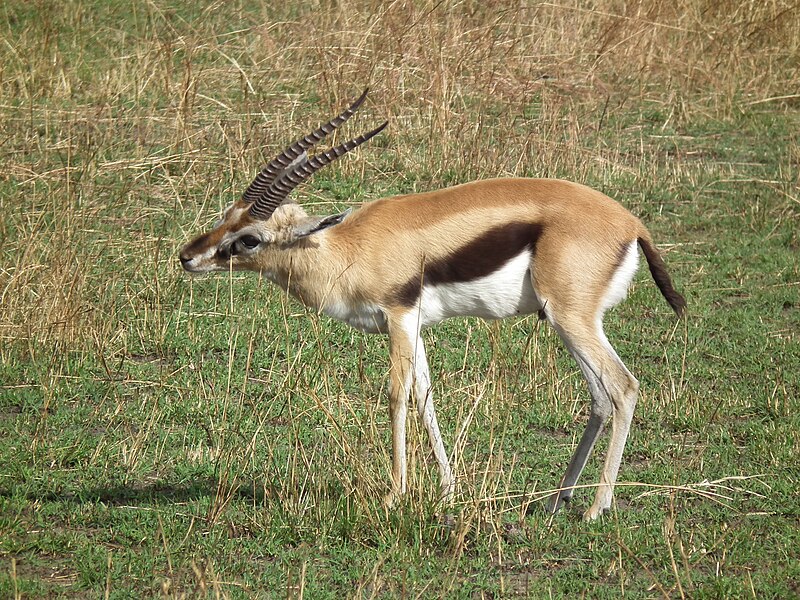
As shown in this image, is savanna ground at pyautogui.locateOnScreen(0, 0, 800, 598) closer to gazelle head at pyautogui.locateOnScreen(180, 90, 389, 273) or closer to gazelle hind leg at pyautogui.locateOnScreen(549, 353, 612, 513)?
gazelle hind leg at pyautogui.locateOnScreen(549, 353, 612, 513)

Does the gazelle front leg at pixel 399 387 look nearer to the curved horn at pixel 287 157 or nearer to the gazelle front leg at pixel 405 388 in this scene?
the gazelle front leg at pixel 405 388

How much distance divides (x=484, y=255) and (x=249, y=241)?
99 cm

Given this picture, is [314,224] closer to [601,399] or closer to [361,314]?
[361,314]

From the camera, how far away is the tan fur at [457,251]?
14.4 ft

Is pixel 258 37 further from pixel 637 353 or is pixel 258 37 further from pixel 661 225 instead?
pixel 637 353

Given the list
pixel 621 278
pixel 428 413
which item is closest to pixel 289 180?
pixel 428 413

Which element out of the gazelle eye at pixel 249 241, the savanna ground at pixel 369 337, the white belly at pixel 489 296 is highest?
the gazelle eye at pixel 249 241

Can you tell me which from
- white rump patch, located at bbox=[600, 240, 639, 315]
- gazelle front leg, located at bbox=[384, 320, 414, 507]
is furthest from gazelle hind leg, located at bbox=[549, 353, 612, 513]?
gazelle front leg, located at bbox=[384, 320, 414, 507]

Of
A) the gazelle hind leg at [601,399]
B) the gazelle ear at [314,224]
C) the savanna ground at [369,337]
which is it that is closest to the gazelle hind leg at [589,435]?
the gazelle hind leg at [601,399]

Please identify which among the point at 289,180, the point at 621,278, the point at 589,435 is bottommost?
the point at 589,435

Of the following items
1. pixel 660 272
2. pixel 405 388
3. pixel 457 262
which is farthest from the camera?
pixel 660 272

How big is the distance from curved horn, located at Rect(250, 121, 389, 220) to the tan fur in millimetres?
78

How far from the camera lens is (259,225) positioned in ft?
15.2

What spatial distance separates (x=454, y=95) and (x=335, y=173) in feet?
4.68
